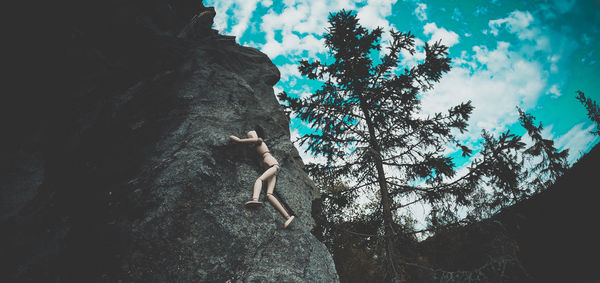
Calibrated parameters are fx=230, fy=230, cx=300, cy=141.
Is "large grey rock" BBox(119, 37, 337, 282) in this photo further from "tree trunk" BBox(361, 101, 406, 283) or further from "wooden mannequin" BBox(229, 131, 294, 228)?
"tree trunk" BBox(361, 101, 406, 283)

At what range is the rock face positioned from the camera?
11.3 feet

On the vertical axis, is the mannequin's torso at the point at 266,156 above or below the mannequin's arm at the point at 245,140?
below

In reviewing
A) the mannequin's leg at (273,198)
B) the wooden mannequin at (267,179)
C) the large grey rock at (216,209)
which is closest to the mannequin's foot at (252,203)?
the wooden mannequin at (267,179)

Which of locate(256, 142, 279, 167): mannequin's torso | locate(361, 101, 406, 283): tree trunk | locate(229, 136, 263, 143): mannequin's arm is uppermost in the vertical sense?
locate(229, 136, 263, 143): mannequin's arm

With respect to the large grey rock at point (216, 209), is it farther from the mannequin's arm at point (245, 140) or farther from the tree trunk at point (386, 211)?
the tree trunk at point (386, 211)

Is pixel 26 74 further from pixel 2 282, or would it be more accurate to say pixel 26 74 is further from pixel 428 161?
pixel 428 161

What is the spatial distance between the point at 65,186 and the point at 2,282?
1.70 metres

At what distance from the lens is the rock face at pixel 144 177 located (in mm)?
3453

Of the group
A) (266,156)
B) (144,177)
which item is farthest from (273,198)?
(144,177)

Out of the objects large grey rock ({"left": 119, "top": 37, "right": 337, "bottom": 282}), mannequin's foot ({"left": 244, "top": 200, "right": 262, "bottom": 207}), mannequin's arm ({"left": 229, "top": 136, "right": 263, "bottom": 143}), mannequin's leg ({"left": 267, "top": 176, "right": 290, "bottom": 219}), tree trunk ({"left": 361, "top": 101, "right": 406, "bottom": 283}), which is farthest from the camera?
tree trunk ({"left": 361, "top": 101, "right": 406, "bottom": 283})

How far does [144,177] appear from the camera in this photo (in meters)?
A: 4.27

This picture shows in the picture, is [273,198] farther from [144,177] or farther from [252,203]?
[144,177]

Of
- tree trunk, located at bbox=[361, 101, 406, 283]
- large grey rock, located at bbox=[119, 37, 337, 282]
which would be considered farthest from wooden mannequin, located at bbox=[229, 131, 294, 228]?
tree trunk, located at bbox=[361, 101, 406, 283]

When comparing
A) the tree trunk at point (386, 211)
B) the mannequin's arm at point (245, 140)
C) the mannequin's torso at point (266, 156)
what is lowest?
the tree trunk at point (386, 211)
